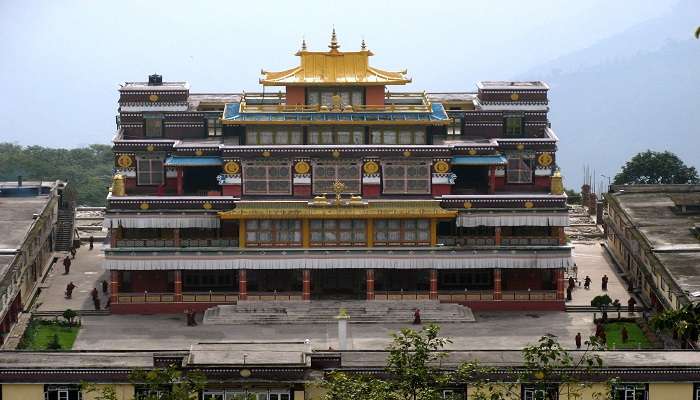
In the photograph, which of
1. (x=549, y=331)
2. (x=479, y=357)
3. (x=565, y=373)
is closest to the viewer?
(x=565, y=373)

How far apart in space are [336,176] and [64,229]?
2363 centimetres

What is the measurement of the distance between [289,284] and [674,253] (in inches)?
808

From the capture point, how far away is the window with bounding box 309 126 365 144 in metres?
88.2

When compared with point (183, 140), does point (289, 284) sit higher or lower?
lower

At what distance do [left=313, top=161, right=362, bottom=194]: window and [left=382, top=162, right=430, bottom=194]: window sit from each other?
150 centimetres

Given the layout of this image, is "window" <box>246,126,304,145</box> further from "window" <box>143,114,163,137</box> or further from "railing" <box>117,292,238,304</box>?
"railing" <box>117,292,238,304</box>

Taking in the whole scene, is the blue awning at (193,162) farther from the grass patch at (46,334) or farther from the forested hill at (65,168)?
the forested hill at (65,168)

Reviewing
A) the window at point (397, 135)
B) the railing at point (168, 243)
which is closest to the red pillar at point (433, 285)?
the window at point (397, 135)

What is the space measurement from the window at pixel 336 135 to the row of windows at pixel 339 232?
4.81 meters

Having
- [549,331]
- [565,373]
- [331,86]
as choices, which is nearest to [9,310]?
[331,86]

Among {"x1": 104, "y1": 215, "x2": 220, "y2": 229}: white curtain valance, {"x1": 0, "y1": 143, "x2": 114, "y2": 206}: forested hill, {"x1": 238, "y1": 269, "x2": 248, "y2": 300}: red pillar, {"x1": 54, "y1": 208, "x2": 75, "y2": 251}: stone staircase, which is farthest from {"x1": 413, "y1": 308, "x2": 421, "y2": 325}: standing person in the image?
{"x1": 0, "y1": 143, "x2": 114, "y2": 206}: forested hill

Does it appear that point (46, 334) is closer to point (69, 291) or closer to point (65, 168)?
point (69, 291)

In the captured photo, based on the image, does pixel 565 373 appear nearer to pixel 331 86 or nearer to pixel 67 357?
pixel 67 357

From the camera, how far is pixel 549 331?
81.9 metres
